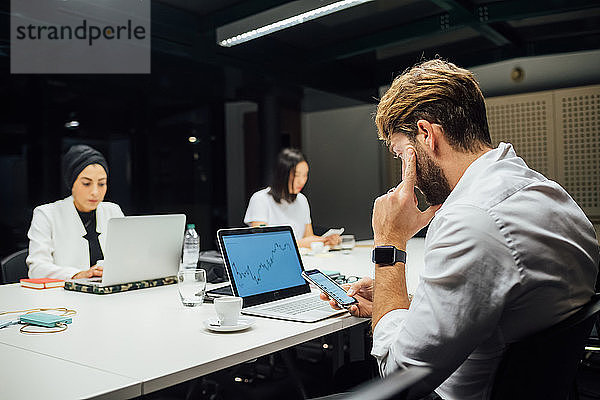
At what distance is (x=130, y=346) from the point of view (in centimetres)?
128

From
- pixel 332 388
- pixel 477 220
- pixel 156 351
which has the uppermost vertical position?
pixel 477 220

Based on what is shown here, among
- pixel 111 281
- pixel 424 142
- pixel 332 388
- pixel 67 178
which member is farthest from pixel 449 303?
pixel 67 178

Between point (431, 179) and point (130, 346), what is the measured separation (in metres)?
0.87

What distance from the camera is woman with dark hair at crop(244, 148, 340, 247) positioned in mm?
4172

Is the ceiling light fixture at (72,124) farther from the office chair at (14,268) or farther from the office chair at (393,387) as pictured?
the office chair at (393,387)

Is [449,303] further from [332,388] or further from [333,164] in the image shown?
[333,164]

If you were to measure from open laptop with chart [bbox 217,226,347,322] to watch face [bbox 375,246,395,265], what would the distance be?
0.28 metres

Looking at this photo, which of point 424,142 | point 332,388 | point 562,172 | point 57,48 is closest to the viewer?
point 424,142

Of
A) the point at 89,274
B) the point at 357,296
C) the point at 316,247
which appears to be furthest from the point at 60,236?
the point at 357,296

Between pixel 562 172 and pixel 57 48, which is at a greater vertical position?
pixel 57 48

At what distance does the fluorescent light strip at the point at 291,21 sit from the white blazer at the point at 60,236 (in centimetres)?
216

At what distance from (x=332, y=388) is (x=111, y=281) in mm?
950

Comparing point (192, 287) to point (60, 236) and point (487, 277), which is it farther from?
point (60, 236)

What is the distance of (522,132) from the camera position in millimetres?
5148
